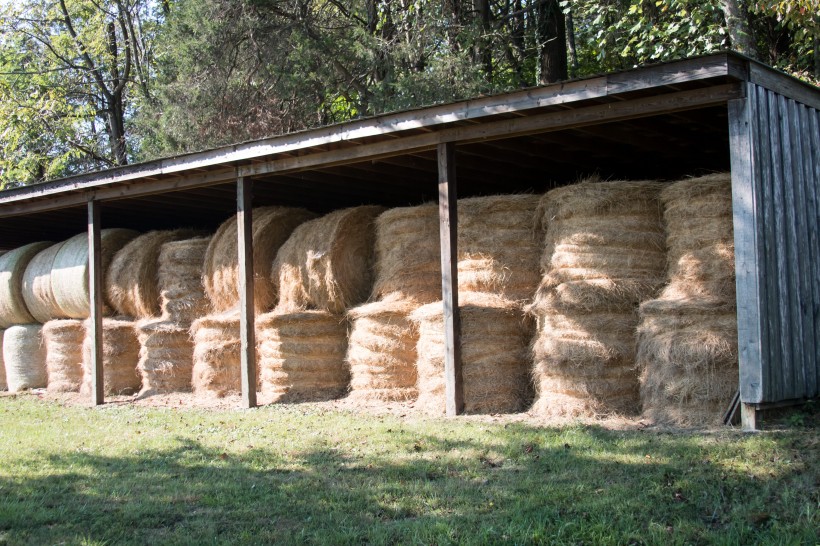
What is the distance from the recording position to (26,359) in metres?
14.6

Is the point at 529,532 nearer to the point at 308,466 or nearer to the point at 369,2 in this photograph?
the point at 308,466

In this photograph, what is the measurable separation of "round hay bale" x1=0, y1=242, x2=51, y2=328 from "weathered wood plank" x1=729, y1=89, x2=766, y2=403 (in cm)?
1216

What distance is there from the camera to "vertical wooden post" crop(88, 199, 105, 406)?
1243 centimetres

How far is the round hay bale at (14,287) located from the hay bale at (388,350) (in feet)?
24.4

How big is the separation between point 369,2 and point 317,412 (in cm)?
1269

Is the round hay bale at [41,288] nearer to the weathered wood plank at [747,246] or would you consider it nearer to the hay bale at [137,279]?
the hay bale at [137,279]

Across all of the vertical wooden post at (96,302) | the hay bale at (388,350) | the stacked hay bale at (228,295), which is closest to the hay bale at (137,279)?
the vertical wooden post at (96,302)

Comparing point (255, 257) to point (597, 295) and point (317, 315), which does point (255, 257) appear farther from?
point (597, 295)

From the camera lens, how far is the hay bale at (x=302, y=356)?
36.0 feet

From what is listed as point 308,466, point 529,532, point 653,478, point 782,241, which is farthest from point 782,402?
point 308,466

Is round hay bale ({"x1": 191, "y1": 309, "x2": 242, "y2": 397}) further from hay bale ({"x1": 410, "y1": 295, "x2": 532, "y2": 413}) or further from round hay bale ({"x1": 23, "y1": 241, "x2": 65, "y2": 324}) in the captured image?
round hay bale ({"x1": 23, "y1": 241, "x2": 65, "y2": 324})

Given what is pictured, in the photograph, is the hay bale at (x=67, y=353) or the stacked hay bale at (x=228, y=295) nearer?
the stacked hay bale at (x=228, y=295)

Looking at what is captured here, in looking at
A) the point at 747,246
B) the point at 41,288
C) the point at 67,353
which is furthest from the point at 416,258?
the point at 41,288

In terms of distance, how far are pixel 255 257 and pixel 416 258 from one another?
8.42 ft
